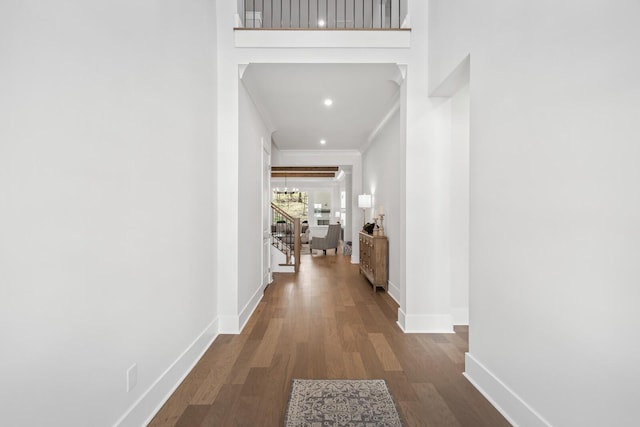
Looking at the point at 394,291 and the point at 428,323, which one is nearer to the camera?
the point at 428,323

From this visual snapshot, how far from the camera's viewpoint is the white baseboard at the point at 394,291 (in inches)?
177

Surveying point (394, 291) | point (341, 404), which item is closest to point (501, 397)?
point (341, 404)

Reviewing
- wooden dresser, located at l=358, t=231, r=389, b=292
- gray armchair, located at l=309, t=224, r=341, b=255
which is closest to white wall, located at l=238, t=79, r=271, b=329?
wooden dresser, located at l=358, t=231, r=389, b=292

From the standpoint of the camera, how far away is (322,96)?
168 inches

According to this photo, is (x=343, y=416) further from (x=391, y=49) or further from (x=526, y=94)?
(x=391, y=49)

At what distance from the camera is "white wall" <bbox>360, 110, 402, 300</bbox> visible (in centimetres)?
460

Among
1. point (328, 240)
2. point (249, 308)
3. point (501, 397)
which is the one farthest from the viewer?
point (328, 240)

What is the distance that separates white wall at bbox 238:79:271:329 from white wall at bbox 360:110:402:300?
1.99 m

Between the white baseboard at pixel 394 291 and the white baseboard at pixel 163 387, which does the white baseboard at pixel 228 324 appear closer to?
the white baseboard at pixel 163 387

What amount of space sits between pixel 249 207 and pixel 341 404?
2.55m

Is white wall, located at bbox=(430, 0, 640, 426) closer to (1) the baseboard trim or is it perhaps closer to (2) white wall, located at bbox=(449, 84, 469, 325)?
(2) white wall, located at bbox=(449, 84, 469, 325)

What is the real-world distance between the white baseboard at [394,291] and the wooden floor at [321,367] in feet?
0.76

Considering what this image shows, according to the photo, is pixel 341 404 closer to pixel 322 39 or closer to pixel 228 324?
pixel 228 324

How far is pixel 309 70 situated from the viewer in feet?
11.5
